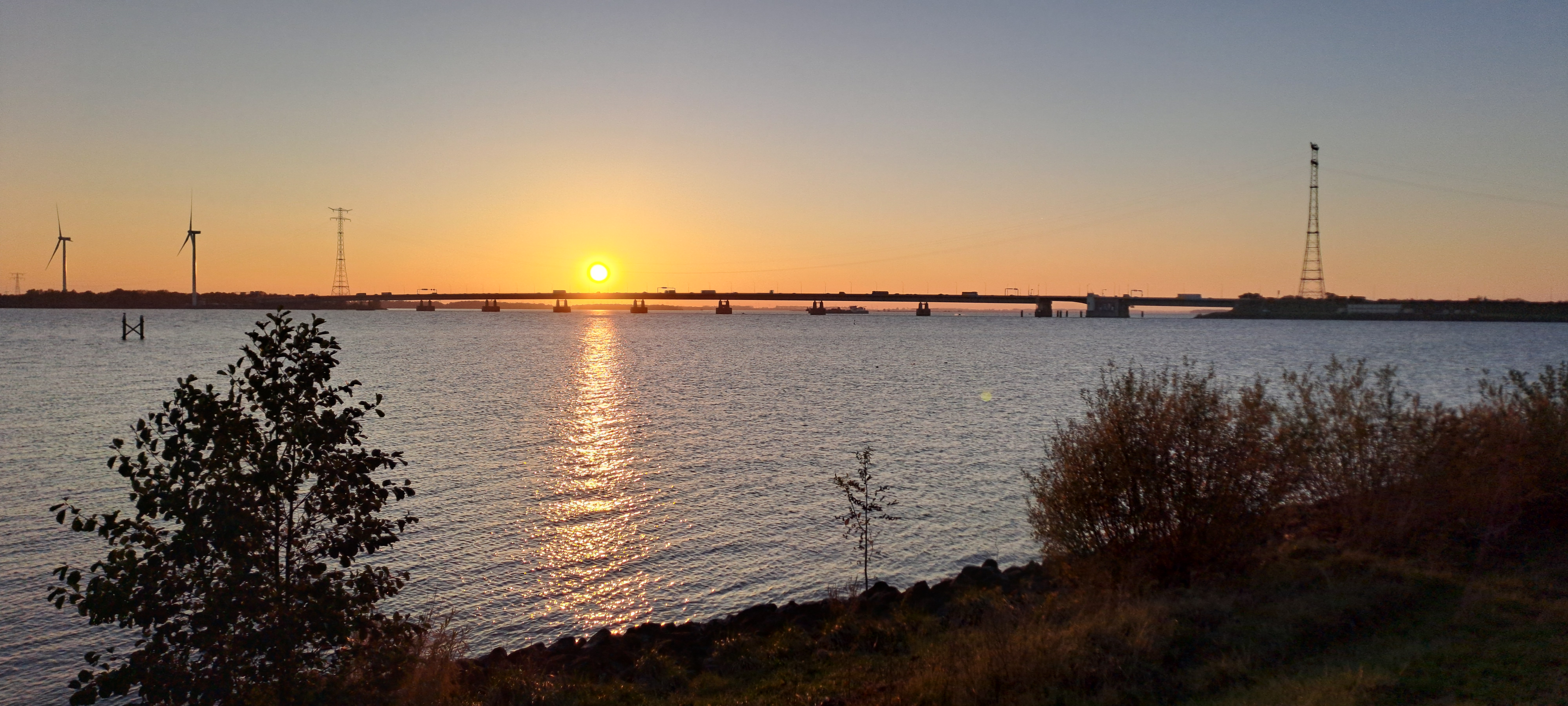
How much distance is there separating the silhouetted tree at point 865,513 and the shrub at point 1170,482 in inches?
173

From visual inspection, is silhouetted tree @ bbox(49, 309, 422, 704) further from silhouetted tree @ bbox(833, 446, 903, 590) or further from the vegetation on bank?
silhouetted tree @ bbox(833, 446, 903, 590)

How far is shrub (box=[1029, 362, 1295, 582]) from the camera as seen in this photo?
13.4 meters

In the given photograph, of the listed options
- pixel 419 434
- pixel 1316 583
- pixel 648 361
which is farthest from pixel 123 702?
pixel 648 361

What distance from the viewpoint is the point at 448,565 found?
19.0 metres

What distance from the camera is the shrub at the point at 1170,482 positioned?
13422 mm

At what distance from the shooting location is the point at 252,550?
7.78 m

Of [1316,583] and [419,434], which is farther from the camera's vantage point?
[419,434]

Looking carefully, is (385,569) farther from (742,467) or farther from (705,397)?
(705,397)

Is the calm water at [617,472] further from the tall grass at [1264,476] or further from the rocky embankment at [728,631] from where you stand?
the tall grass at [1264,476]

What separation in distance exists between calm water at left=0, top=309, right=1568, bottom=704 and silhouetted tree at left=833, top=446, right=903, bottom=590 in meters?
0.47

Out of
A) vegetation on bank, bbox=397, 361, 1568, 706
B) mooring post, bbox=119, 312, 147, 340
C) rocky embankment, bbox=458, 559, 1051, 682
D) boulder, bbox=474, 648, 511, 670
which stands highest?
mooring post, bbox=119, 312, 147, 340

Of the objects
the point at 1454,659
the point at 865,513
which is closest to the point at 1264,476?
the point at 1454,659

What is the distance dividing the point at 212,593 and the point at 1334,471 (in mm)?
16706

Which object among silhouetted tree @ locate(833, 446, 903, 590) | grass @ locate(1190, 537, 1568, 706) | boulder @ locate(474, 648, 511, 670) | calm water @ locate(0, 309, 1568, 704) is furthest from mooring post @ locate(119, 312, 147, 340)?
grass @ locate(1190, 537, 1568, 706)
